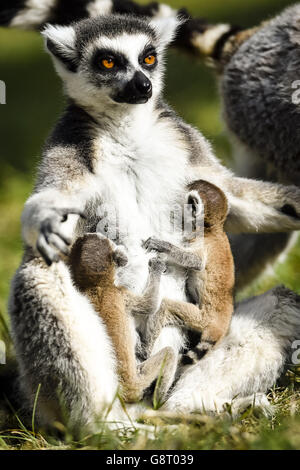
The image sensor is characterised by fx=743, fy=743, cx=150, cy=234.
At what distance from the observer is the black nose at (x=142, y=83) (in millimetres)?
3715

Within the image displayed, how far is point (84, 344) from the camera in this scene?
3551 millimetres

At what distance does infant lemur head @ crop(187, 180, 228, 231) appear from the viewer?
395 centimetres

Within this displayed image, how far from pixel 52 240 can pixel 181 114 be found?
78.3 inches

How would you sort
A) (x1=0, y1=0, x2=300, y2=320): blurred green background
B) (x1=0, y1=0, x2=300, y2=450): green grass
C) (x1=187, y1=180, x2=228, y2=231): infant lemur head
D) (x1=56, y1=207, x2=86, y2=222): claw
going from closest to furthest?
(x1=0, y1=0, x2=300, y2=450): green grass → (x1=56, y1=207, x2=86, y2=222): claw → (x1=187, y1=180, x2=228, y2=231): infant lemur head → (x1=0, y1=0, x2=300, y2=320): blurred green background

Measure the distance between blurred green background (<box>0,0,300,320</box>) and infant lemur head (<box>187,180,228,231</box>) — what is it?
182 centimetres

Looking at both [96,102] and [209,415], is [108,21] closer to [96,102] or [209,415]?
[96,102]

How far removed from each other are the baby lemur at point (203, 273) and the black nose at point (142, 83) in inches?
23.9

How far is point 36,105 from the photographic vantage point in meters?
11.5

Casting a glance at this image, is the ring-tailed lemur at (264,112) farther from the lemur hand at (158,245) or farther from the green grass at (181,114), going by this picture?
the lemur hand at (158,245)

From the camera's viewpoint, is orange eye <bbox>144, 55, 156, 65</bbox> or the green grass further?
orange eye <bbox>144, 55, 156, 65</bbox>

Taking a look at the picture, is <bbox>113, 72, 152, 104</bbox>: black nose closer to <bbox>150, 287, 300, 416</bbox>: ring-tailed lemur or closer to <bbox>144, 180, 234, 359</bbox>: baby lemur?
<bbox>144, 180, 234, 359</bbox>: baby lemur

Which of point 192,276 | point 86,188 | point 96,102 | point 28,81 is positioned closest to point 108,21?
point 96,102

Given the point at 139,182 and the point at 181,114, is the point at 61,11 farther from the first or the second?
the point at 139,182

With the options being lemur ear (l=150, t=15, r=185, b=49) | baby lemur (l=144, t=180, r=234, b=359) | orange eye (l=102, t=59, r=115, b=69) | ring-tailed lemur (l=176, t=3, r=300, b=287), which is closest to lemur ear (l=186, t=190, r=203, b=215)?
baby lemur (l=144, t=180, r=234, b=359)
